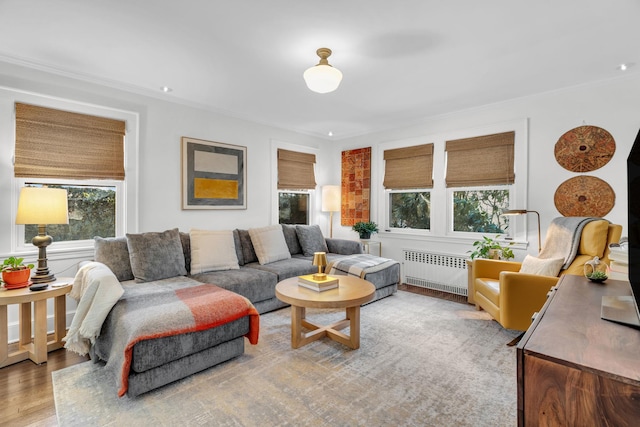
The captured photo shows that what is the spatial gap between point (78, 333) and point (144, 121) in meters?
2.28

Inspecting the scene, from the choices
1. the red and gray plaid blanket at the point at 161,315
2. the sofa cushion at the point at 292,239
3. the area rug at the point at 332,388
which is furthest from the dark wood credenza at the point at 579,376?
the sofa cushion at the point at 292,239

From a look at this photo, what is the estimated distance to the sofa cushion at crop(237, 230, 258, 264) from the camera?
3922 millimetres

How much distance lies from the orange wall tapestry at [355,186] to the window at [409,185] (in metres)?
0.36

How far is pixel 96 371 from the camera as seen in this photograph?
2184mm

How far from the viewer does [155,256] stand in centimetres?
299

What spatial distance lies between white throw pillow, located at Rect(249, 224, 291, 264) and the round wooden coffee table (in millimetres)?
1120

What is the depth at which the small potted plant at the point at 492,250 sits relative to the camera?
348 centimetres

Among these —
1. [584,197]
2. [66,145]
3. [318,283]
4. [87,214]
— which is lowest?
[318,283]

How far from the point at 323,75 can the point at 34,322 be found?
115 inches

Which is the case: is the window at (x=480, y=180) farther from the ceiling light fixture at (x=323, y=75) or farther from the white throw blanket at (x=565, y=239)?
the ceiling light fixture at (x=323, y=75)

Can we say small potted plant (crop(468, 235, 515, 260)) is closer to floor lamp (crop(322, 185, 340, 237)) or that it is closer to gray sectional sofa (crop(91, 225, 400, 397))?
gray sectional sofa (crop(91, 225, 400, 397))

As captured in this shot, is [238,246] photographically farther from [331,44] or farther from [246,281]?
[331,44]

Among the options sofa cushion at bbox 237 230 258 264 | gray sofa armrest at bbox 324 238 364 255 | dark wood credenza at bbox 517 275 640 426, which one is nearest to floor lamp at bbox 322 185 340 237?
gray sofa armrest at bbox 324 238 364 255

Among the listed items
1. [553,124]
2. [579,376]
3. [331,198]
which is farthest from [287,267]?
[553,124]
